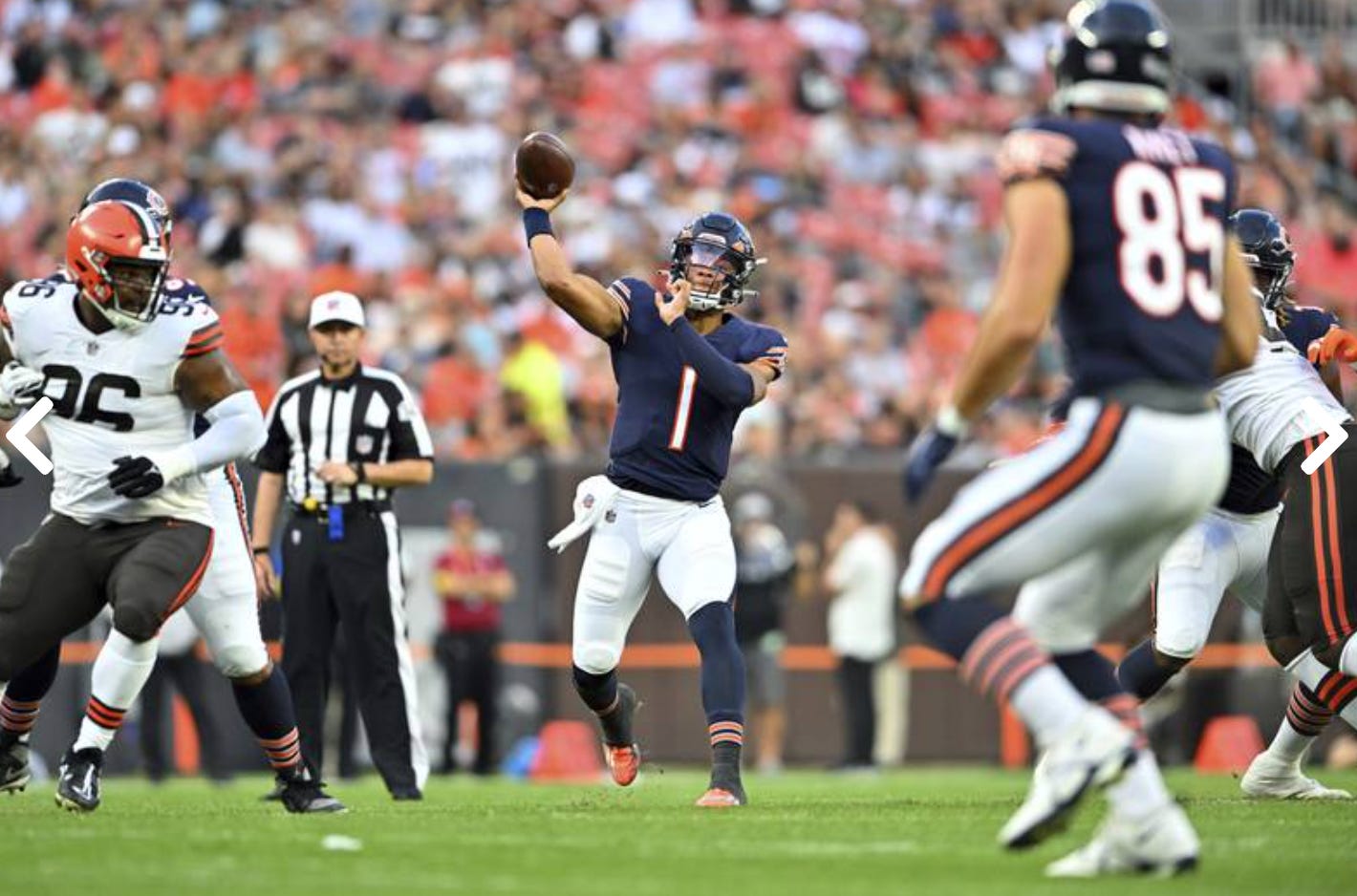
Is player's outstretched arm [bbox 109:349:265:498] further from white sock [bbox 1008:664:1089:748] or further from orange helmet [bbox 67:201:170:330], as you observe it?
white sock [bbox 1008:664:1089:748]

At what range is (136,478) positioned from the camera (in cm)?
784

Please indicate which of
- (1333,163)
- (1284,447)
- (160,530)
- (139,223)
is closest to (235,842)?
(160,530)

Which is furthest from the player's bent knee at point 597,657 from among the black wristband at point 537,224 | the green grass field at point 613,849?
the black wristband at point 537,224

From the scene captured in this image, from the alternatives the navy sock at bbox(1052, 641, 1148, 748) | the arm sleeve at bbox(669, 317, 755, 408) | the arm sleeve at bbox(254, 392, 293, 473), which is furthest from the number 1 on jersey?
the navy sock at bbox(1052, 641, 1148, 748)

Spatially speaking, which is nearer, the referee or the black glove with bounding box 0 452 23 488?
the black glove with bounding box 0 452 23 488

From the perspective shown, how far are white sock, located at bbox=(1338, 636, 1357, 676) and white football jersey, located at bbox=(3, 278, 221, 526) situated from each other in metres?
3.86

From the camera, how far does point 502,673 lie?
53.2 ft

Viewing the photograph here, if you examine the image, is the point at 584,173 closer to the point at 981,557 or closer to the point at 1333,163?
the point at 1333,163

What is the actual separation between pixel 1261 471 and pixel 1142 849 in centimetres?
345

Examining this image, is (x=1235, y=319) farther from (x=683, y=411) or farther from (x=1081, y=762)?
(x=683, y=411)

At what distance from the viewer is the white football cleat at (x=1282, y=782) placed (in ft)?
30.3

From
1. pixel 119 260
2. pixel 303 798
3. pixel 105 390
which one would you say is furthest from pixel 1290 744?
pixel 119 260

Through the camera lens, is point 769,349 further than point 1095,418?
Yes

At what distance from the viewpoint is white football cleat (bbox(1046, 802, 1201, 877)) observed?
19.7 feet
